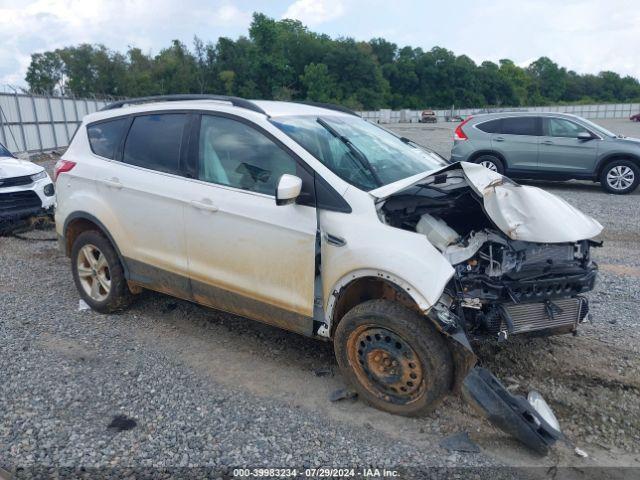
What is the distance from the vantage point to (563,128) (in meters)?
11.8

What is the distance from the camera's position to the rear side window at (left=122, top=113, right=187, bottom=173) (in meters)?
4.27

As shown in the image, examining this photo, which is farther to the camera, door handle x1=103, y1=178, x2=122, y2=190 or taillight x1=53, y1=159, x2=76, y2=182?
taillight x1=53, y1=159, x2=76, y2=182

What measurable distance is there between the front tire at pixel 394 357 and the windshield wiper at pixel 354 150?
0.88 m

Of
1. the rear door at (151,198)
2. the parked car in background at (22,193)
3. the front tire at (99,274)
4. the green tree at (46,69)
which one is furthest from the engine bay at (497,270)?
the green tree at (46,69)

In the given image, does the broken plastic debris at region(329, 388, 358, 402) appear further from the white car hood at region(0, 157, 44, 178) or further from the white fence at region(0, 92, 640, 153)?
the white fence at region(0, 92, 640, 153)

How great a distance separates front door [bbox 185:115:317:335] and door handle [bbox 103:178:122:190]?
0.85 meters

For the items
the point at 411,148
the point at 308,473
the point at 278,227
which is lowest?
the point at 308,473

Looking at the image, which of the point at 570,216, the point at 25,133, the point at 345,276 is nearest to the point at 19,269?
the point at 345,276

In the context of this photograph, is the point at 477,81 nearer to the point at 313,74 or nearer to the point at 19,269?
the point at 313,74

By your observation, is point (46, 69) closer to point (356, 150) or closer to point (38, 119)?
point (38, 119)

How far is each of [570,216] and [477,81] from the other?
104750mm

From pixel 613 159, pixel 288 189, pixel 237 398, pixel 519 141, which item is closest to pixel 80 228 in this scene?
pixel 237 398

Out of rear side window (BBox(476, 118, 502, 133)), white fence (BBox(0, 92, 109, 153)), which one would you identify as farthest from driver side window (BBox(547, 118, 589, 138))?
white fence (BBox(0, 92, 109, 153))

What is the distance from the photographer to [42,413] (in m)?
3.41
